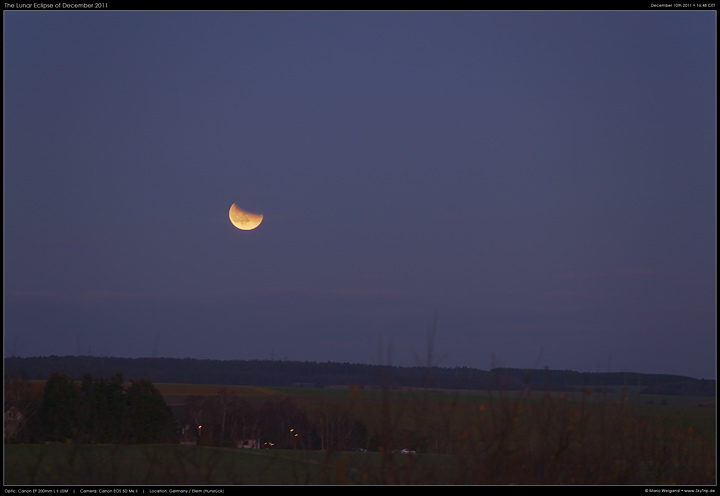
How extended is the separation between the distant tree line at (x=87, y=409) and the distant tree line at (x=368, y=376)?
0.13 m

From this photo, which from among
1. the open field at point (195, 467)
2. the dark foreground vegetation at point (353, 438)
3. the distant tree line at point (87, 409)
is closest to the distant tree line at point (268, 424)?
the dark foreground vegetation at point (353, 438)

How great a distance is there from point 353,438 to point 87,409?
274 cm

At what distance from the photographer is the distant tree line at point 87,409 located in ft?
20.1

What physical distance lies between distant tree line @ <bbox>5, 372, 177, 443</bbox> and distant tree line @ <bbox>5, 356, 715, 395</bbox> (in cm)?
13

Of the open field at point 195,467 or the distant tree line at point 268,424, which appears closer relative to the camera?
the open field at point 195,467

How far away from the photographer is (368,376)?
527 cm

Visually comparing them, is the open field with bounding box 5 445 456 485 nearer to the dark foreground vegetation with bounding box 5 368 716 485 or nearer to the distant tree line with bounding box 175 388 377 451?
the dark foreground vegetation with bounding box 5 368 716 485

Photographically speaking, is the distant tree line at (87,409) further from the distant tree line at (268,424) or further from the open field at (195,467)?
the distant tree line at (268,424)

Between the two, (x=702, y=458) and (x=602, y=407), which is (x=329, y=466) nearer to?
(x=602, y=407)

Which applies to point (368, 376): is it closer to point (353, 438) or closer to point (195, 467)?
point (353, 438)

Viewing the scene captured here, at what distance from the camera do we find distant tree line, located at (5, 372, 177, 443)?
241 inches

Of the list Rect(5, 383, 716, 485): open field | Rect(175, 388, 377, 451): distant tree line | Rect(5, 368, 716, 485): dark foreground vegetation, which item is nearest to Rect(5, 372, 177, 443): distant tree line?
Rect(5, 368, 716, 485): dark foreground vegetation
